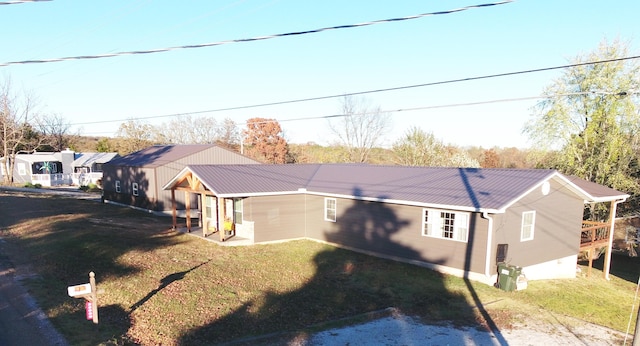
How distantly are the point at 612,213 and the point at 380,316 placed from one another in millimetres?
16578

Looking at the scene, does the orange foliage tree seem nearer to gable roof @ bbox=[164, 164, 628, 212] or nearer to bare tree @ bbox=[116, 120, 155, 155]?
bare tree @ bbox=[116, 120, 155, 155]

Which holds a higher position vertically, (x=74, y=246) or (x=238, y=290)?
(x=74, y=246)

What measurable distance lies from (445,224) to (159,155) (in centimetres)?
2640

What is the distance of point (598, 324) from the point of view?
12.1m

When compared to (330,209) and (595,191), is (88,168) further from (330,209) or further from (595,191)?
(595,191)

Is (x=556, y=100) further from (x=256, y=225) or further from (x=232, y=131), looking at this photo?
(x=232, y=131)

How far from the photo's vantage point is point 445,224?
54.6ft

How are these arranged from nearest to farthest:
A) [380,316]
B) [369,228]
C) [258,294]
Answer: [380,316] → [258,294] → [369,228]

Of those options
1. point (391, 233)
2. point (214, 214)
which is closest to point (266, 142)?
point (214, 214)

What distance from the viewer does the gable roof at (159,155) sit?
3159cm

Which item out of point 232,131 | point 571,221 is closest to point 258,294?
point 571,221

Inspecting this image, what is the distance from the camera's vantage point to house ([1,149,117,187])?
53156 mm

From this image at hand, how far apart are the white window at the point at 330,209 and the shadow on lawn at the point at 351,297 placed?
1.13 metres

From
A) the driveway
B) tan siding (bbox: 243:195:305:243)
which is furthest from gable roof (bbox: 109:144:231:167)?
the driveway
